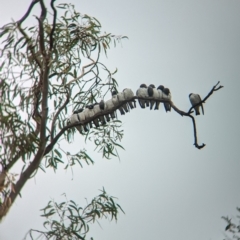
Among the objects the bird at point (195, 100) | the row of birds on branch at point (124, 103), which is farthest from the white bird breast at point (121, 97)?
the bird at point (195, 100)

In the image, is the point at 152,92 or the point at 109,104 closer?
the point at 152,92

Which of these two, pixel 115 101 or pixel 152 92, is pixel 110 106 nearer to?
pixel 115 101

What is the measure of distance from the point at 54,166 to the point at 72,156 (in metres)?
0.23

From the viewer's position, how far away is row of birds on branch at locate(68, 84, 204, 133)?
706 centimetres

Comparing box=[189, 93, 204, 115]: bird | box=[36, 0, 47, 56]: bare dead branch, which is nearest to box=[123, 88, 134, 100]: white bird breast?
box=[189, 93, 204, 115]: bird

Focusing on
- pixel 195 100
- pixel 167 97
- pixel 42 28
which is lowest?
pixel 195 100

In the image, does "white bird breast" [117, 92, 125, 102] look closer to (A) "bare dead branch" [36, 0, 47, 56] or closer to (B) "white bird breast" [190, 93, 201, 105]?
(B) "white bird breast" [190, 93, 201, 105]

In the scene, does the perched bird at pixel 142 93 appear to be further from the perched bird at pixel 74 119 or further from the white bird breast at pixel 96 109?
the perched bird at pixel 74 119

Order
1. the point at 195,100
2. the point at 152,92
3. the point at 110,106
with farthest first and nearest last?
the point at 110,106
the point at 152,92
the point at 195,100

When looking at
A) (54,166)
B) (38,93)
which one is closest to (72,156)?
(54,166)

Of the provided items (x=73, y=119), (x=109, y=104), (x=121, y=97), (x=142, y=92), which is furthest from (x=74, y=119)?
(x=142, y=92)

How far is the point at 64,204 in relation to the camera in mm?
7520

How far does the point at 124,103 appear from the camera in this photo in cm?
711

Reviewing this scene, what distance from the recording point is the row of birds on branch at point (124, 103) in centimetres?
706
